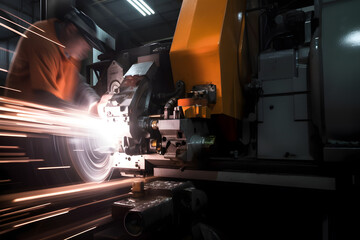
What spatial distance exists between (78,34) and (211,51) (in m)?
1.60

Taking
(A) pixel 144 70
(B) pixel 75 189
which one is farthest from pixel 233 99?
(B) pixel 75 189

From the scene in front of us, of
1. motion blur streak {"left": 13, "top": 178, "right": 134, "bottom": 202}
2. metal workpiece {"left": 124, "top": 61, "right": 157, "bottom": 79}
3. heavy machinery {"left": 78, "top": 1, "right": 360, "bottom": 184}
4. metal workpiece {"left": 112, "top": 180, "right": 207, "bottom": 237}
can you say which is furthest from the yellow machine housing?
motion blur streak {"left": 13, "top": 178, "right": 134, "bottom": 202}

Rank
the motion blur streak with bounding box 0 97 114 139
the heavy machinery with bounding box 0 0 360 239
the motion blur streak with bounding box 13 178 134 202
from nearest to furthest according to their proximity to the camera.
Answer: the heavy machinery with bounding box 0 0 360 239 < the motion blur streak with bounding box 13 178 134 202 < the motion blur streak with bounding box 0 97 114 139

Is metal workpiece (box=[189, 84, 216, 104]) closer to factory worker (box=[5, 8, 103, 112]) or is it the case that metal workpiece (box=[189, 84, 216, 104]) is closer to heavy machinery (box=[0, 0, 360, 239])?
heavy machinery (box=[0, 0, 360, 239])

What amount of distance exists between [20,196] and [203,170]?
62.1 inches

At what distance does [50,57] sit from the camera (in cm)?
256

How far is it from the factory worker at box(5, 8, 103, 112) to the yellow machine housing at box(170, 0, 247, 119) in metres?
1.15

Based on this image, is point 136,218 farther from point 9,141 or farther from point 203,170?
point 9,141

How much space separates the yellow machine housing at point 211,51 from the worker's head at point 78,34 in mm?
1115

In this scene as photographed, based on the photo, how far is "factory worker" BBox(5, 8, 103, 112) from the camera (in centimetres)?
246

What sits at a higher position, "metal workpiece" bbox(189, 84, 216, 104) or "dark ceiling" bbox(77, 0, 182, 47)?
"dark ceiling" bbox(77, 0, 182, 47)

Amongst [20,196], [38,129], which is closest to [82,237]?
[20,196]

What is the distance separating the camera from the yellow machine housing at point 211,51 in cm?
190

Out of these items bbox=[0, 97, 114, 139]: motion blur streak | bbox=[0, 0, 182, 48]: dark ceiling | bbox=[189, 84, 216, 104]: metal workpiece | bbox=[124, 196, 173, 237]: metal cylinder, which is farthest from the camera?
bbox=[0, 0, 182, 48]: dark ceiling
